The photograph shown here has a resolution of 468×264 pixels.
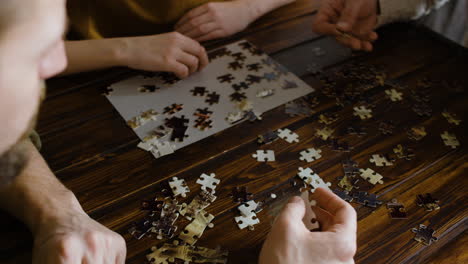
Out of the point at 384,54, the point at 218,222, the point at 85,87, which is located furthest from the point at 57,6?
the point at 384,54

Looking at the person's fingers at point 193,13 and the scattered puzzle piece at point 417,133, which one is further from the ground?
the person's fingers at point 193,13

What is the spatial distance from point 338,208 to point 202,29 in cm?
127

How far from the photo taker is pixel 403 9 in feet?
7.07

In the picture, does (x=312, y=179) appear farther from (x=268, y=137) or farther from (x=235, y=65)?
(x=235, y=65)

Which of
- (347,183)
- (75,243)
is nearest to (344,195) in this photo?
(347,183)

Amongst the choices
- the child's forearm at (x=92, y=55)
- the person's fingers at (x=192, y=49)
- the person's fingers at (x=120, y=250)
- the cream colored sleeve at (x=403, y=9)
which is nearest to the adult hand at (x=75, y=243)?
the person's fingers at (x=120, y=250)

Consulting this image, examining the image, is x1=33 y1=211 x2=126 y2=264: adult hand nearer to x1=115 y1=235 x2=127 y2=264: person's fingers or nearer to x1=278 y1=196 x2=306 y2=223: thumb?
x1=115 y1=235 x2=127 y2=264: person's fingers

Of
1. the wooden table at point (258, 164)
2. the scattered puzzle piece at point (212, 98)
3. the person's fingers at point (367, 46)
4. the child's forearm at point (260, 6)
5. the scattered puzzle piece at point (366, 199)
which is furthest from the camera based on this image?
the child's forearm at point (260, 6)

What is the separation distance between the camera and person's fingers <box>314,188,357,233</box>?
1.20 meters

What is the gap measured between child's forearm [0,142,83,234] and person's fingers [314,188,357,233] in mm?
816

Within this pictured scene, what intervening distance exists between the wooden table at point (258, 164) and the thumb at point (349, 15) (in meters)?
0.20

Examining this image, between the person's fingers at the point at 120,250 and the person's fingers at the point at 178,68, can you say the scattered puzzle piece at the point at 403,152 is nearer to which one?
the person's fingers at the point at 178,68

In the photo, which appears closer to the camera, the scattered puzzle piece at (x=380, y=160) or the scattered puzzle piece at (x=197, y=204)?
the scattered puzzle piece at (x=197, y=204)

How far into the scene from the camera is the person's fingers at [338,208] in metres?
1.20
